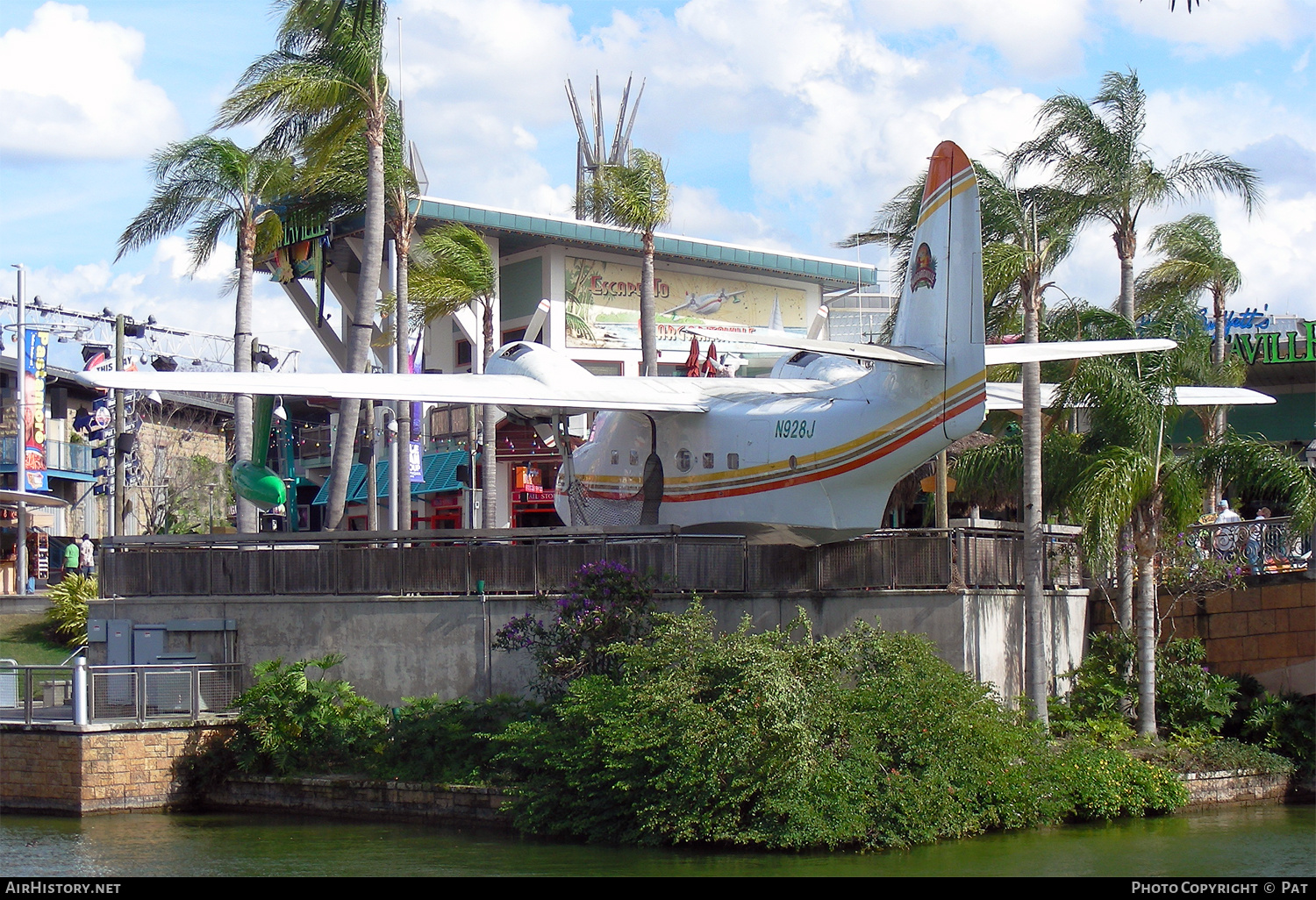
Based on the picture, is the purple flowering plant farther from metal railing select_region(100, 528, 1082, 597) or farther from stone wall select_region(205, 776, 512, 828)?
stone wall select_region(205, 776, 512, 828)

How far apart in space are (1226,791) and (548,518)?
98.1 ft

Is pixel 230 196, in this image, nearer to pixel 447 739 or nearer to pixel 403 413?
pixel 403 413

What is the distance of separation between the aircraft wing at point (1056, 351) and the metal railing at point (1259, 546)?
448 centimetres

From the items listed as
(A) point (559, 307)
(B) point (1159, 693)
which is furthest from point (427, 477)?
(B) point (1159, 693)

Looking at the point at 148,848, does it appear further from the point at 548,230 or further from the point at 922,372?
the point at 548,230

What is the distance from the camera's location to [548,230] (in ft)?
154

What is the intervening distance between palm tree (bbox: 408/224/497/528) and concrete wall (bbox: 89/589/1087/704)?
7.15 m

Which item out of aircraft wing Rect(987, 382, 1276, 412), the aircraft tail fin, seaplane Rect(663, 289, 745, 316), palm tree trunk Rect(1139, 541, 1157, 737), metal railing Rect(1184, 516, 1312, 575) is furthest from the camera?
seaplane Rect(663, 289, 745, 316)

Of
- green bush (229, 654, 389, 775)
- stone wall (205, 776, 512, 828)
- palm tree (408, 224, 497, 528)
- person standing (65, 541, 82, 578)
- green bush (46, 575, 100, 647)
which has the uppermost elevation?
palm tree (408, 224, 497, 528)

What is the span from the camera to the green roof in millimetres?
45188

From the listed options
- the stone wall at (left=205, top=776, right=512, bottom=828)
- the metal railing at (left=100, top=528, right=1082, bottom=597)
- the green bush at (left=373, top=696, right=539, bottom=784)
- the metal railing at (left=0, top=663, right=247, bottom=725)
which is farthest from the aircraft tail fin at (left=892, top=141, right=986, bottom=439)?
the metal railing at (left=0, top=663, right=247, bottom=725)

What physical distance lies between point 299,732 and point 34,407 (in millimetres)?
24382

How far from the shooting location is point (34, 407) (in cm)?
4125

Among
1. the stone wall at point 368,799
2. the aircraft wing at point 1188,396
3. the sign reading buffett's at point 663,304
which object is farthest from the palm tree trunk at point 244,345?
the sign reading buffett's at point 663,304
